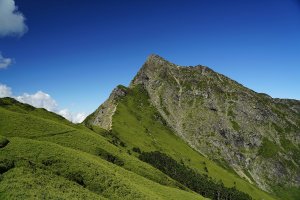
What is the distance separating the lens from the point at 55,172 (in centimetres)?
9294

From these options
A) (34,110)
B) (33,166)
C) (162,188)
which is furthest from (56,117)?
(33,166)

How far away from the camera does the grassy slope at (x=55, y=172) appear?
256 ft

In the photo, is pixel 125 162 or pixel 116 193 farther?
pixel 125 162

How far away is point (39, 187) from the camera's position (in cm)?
7750

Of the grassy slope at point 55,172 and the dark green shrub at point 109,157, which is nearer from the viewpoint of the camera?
the grassy slope at point 55,172

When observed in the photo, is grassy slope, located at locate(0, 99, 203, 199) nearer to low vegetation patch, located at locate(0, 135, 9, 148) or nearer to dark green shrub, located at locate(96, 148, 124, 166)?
low vegetation patch, located at locate(0, 135, 9, 148)

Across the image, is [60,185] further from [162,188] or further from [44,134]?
[44,134]

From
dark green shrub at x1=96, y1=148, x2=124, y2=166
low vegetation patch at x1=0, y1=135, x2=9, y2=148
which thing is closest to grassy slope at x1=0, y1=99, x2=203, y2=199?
low vegetation patch at x1=0, y1=135, x2=9, y2=148

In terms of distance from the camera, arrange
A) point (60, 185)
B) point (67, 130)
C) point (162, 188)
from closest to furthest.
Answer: point (60, 185)
point (162, 188)
point (67, 130)

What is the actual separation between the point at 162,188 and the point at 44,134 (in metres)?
49.7

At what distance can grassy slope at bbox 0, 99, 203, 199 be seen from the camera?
78.1 m

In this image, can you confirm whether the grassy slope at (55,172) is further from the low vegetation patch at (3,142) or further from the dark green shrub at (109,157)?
the dark green shrub at (109,157)

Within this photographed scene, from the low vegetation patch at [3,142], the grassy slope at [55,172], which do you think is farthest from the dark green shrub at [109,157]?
the low vegetation patch at [3,142]

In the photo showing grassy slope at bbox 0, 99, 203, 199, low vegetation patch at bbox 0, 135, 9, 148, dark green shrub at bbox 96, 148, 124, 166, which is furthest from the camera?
dark green shrub at bbox 96, 148, 124, 166
